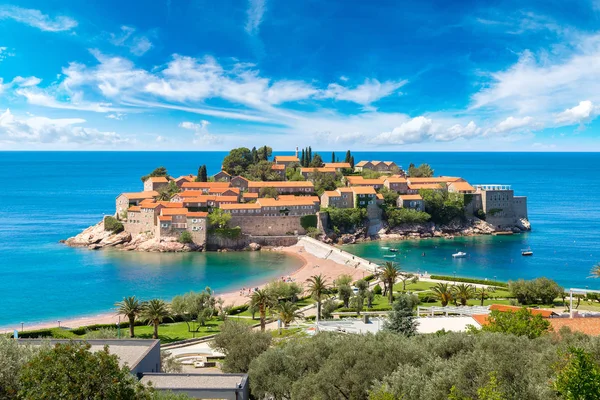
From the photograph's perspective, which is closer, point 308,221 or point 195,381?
point 195,381

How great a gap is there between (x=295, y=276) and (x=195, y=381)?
1533 inches

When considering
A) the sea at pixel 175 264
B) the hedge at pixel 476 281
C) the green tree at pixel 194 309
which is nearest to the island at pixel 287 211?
the sea at pixel 175 264

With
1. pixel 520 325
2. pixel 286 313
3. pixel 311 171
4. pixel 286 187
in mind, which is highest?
pixel 311 171

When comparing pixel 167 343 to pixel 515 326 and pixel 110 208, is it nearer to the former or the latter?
pixel 515 326

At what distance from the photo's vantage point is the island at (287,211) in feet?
229

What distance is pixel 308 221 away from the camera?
73.5 m

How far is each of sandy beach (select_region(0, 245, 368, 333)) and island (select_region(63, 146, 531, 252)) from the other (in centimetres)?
617

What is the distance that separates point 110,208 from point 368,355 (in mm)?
103723

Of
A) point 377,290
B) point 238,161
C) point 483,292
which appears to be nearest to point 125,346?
point 377,290

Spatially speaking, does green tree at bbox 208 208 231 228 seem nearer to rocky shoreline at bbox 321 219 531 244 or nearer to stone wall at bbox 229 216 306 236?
stone wall at bbox 229 216 306 236

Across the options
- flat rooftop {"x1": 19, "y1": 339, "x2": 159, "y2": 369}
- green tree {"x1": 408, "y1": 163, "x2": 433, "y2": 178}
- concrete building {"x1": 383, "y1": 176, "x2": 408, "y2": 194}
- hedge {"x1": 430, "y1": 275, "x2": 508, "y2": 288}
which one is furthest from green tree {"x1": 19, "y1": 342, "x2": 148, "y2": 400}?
green tree {"x1": 408, "y1": 163, "x2": 433, "y2": 178}

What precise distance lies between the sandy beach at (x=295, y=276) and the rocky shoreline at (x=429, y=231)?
7.20 meters

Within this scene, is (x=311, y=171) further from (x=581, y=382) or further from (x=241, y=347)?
(x=581, y=382)

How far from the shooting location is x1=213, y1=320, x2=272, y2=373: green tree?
869 inches
